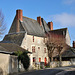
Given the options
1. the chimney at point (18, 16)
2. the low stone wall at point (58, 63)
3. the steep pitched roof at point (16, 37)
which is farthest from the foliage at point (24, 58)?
the chimney at point (18, 16)

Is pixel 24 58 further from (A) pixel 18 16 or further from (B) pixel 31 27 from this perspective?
(B) pixel 31 27

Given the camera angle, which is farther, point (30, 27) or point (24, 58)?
point (30, 27)

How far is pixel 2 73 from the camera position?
17.2 metres

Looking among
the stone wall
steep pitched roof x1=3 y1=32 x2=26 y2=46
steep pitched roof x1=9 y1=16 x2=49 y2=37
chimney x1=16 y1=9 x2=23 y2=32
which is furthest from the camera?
chimney x1=16 y1=9 x2=23 y2=32


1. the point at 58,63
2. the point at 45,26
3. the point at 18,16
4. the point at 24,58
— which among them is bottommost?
the point at 58,63

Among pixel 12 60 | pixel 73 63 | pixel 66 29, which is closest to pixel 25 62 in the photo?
pixel 12 60

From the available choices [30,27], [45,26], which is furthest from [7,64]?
[45,26]

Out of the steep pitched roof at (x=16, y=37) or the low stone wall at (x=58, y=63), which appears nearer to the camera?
the low stone wall at (x=58, y=63)

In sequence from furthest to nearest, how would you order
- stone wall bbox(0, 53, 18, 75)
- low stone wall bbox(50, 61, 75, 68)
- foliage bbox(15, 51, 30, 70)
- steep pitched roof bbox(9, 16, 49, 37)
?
steep pitched roof bbox(9, 16, 49, 37)
low stone wall bbox(50, 61, 75, 68)
foliage bbox(15, 51, 30, 70)
stone wall bbox(0, 53, 18, 75)

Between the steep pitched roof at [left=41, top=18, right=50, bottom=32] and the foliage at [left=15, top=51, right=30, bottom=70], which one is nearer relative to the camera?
the foliage at [left=15, top=51, right=30, bottom=70]

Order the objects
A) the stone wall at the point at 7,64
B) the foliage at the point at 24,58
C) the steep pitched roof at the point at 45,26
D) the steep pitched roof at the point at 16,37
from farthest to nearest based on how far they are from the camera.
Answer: the steep pitched roof at the point at 45,26, the steep pitched roof at the point at 16,37, the foliage at the point at 24,58, the stone wall at the point at 7,64

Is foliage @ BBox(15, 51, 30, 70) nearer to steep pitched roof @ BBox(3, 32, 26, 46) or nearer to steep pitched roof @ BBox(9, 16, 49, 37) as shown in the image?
steep pitched roof @ BBox(3, 32, 26, 46)

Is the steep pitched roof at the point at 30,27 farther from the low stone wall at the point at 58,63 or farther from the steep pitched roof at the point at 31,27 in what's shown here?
the low stone wall at the point at 58,63

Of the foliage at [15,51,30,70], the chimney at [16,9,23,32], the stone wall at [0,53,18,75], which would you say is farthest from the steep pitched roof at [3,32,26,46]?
the stone wall at [0,53,18,75]
